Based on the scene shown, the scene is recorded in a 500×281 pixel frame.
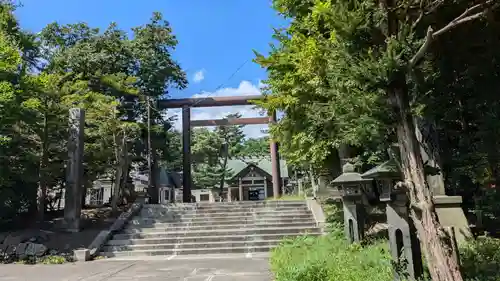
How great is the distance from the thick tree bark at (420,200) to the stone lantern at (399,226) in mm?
407

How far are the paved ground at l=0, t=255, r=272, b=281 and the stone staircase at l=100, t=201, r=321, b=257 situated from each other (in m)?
0.89

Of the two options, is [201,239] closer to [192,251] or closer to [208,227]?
[192,251]

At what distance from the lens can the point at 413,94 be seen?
14.5 ft

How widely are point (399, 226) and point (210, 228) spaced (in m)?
7.56

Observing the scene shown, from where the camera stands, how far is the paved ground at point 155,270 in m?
6.17

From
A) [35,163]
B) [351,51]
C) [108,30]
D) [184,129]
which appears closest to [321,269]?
[351,51]

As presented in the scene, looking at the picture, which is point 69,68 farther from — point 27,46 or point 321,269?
point 321,269

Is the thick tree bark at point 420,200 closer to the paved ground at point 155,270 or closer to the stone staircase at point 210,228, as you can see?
the paved ground at point 155,270

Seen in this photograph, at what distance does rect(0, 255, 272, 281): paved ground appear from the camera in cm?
617

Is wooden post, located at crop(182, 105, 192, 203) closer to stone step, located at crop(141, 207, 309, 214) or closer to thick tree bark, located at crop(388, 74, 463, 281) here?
stone step, located at crop(141, 207, 309, 214)

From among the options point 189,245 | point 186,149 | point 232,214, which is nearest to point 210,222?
point 232,214

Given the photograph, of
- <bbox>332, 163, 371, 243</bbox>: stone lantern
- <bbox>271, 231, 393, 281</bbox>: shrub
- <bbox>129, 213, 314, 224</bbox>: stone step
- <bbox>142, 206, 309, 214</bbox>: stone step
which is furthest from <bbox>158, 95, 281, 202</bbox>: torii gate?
<bbox>271, 231, 393, 281</bbox>: shrub

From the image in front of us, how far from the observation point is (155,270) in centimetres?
700

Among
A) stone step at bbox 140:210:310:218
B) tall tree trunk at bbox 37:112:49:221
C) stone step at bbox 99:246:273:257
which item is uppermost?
tall tree trunk at bbox 37:112:49:221
